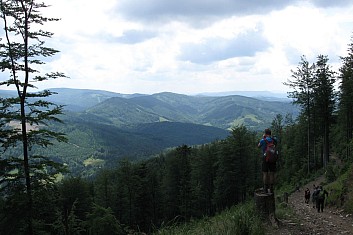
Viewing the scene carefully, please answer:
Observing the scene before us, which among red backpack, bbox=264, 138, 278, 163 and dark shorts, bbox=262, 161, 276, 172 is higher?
red backpack, bbox=264, 138, 278, 163

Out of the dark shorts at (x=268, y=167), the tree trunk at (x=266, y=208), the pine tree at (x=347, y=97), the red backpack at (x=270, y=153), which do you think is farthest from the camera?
the pine tree at (x=347, y=97)

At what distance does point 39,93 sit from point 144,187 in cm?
3714

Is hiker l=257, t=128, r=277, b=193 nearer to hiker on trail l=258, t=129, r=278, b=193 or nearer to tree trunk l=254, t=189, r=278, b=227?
hiker on trail l=258, t=129, r=278, b=193

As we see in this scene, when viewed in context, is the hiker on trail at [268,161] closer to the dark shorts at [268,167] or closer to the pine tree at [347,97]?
the dark shorts at [268,167]

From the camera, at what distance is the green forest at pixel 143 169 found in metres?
14.4

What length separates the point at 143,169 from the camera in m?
52.0

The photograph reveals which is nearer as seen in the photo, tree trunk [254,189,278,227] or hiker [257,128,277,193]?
tree trunk [254,189,278,227]

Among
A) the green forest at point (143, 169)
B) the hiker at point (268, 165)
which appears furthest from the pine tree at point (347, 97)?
the hiker at point (268, 165)

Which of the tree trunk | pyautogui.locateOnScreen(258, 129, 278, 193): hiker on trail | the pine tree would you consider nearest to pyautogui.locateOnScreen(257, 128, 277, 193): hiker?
pyautogui.locateOnScreen(258, 129, 278, 193): hiker on trail

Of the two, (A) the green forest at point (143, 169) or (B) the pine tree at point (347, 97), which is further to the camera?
(B) the pine tree at point (347, 97)

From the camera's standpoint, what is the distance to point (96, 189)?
5397cm

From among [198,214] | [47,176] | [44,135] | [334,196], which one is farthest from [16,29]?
[198,214]

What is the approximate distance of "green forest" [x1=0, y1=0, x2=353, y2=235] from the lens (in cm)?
1438

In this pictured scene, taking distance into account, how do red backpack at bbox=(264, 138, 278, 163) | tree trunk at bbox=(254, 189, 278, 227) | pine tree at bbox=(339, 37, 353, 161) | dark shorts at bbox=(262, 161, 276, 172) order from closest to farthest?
tree trunk at bbox=(254, 189, 278, 227) → red backpack at bbox=(264, 138, 278, 163) → dark shorts at bbox=(262, 161, 276, 172) → pine tree at bbox=(339, 37, 353, 161)
